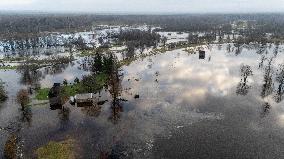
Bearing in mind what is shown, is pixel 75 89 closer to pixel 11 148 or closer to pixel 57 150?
pixel 57 150

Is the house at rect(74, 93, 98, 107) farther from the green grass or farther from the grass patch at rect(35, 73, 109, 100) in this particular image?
the green grass

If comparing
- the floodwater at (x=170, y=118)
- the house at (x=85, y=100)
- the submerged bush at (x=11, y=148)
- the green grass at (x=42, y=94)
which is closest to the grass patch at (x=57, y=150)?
the floodwater at (x=170, y=118)

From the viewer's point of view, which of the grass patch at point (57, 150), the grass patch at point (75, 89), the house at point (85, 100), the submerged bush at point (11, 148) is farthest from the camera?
the grass patch at point (75, 89)

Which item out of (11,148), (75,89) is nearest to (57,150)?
(11,148)

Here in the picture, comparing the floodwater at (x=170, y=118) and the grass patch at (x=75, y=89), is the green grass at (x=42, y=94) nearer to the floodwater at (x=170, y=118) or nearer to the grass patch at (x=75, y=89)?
the grass patch at (x=75, y=89)

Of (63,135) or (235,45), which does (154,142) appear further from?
(235,45)

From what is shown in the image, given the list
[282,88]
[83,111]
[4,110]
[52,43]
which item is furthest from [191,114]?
[52,43]

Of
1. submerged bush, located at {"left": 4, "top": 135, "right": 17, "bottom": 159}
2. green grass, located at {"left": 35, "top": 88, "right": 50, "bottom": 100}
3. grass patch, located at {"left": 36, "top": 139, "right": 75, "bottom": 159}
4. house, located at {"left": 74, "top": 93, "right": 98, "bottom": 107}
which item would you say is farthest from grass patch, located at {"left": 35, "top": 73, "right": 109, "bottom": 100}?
grass patch, located at {"left": 36, "top": 139, "right": 75, "bottom": 159}
